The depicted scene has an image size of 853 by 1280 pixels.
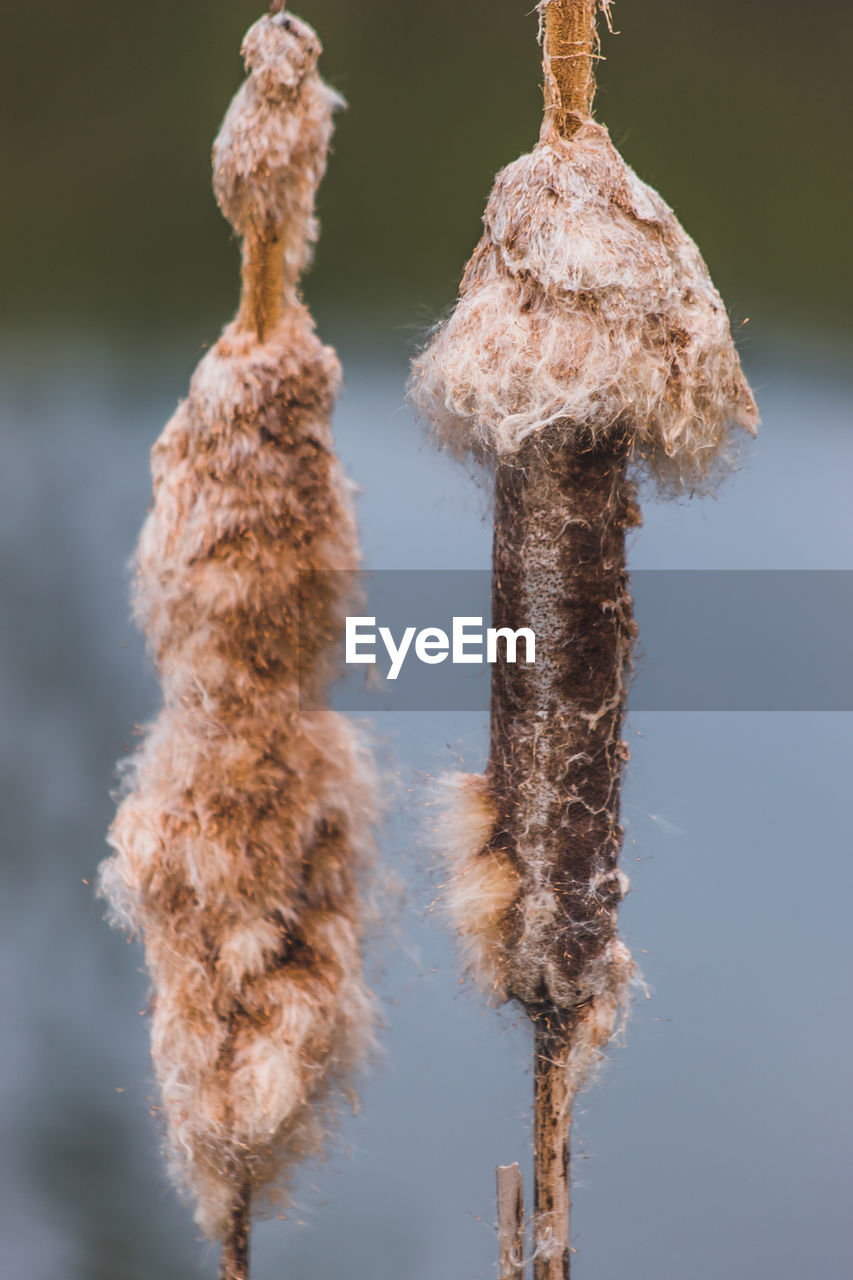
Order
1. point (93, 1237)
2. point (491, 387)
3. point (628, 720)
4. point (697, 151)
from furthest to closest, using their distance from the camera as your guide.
Result: point (93, 1237), point (697, 151), point (628, 720), point (491, 387)

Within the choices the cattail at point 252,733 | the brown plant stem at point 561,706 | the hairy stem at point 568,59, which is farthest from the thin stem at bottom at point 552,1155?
the hairy stem at point 568,59

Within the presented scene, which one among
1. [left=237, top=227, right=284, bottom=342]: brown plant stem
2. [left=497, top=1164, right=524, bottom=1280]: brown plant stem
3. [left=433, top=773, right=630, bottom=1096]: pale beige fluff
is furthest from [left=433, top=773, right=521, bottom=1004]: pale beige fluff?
[left=237, top=227, right=284, bottom=342]: brown plant stem

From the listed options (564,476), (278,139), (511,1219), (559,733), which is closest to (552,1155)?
(511,1219)

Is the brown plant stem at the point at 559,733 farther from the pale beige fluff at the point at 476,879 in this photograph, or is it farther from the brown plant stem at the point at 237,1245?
the brown plant stem at the point at 237,1245

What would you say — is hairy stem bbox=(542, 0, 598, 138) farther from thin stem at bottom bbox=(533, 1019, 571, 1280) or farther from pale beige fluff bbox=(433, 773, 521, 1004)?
thin stem at bottom bbox=(533, 1019, 571, 1280)

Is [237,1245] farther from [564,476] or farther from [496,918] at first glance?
[564,476]

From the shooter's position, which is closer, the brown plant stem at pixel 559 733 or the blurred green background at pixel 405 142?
the brown plant stem at pixel 559 733

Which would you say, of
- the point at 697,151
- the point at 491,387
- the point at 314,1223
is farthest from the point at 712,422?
the point at 314,1223

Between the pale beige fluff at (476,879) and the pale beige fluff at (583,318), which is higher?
the pale beige fluff at (583,318)

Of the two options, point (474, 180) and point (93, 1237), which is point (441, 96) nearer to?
point (474, 180)
